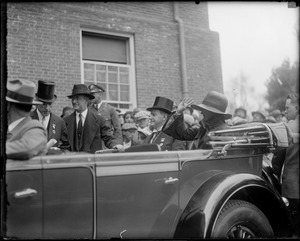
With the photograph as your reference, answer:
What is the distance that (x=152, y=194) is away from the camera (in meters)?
2.52

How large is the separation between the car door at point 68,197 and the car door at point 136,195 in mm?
66

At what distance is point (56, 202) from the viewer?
2.21 metres

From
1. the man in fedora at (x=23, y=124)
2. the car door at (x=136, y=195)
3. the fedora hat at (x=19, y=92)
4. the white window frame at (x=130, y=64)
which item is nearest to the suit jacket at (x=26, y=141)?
the man in fedora at (x=23, y=124)

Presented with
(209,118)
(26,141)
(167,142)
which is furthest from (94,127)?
(26,141)

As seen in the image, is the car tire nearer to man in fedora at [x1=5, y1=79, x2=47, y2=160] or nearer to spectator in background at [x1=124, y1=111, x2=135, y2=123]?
man in fedora at [x1=5, y1=79, x2=47, y2=160]

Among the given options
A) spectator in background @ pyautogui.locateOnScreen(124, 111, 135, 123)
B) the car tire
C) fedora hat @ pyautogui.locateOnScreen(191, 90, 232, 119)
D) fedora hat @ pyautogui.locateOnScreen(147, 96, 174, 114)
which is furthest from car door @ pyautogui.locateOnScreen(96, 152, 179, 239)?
spectator in background @ pyautogui.locateOnScreen(124, 111, 135, 123)

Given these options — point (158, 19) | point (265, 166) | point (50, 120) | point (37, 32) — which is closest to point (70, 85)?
point (37, 32)

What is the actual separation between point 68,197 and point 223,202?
1.10m

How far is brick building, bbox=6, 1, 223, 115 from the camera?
467cm

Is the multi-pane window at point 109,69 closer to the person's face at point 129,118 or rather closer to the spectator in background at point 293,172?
the person's face at point 129,118

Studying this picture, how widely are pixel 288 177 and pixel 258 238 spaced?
1.89 feet

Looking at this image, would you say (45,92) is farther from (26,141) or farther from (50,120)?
(26,141)

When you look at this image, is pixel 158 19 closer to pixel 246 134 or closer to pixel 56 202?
pixel 246 134

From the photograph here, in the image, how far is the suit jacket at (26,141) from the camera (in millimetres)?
2154
